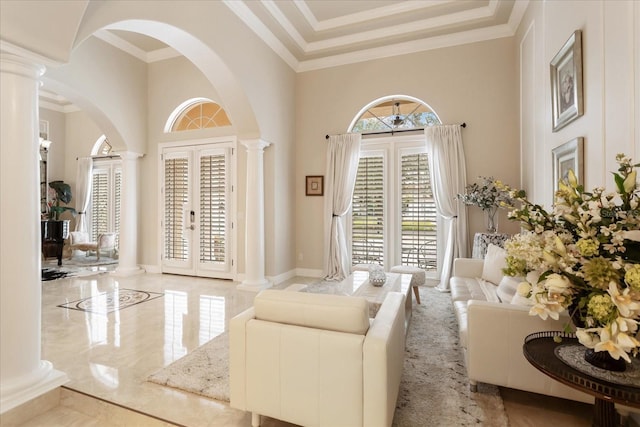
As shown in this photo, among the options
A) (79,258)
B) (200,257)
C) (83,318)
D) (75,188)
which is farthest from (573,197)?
(75,188)

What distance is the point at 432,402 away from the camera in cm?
214

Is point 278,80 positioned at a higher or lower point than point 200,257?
higher

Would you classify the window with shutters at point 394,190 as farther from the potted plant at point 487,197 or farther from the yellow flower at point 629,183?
the yellow flower at point 629,183

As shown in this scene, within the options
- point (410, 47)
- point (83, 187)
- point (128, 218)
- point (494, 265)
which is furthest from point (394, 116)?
point (83, 187)

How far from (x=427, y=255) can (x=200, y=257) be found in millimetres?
4097

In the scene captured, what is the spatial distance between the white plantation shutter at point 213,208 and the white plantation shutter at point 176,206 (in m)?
0.35

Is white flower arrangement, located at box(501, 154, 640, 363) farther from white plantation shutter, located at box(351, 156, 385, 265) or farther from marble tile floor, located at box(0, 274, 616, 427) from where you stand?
white plantation shutter, located at box(351, 156, 385, 265)

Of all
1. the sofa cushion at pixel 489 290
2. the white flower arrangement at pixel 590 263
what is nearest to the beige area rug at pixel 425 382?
the sofa cushion at pixel 489 290

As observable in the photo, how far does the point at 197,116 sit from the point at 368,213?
3.78 m

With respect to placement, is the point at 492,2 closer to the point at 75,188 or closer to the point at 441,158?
the point at 441,158

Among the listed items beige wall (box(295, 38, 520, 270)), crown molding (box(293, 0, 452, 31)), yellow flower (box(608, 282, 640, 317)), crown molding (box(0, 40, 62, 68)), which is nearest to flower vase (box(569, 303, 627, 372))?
yellow flower (box(608, 282, 640, 317))

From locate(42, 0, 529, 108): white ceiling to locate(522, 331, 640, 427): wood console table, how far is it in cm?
434

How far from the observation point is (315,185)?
5973 millimetres

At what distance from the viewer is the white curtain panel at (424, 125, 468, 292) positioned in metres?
4.99
